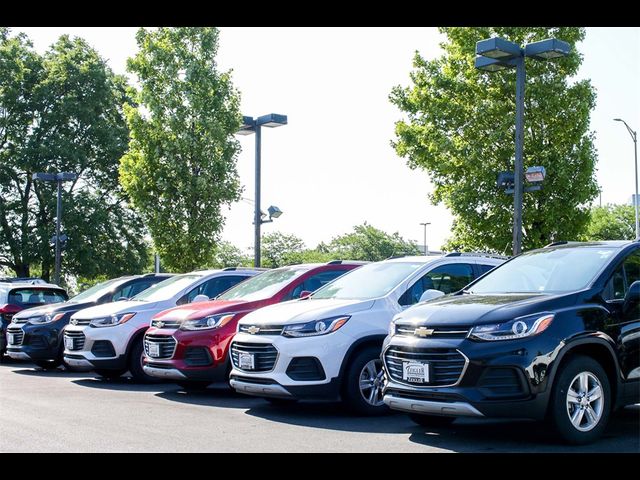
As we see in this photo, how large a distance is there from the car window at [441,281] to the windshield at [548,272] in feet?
3.77

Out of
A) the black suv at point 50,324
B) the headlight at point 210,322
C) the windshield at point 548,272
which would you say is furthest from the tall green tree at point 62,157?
the windshield at point 548,272

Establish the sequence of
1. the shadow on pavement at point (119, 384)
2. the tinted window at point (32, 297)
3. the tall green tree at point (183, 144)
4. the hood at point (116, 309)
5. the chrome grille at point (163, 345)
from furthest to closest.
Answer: the tall green tree at point (183, 144), the tinted window at point (32, 297), the hood at point (116, 309), the shadow on pavement at point (119, 384), the chrome grille at point (163, 345)

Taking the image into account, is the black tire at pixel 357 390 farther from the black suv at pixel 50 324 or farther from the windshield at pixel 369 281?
the black suv at pixel 50 324

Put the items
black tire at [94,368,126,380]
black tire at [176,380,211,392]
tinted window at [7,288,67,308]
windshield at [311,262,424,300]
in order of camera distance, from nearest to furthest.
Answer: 1. windshield at [311,262,424,300]
2. black tire at [176,380,211,392]
3. black tire at [94,368,126,380]
4. tinted window at [7,288,67,308]

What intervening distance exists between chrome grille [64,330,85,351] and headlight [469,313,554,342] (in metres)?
8.39

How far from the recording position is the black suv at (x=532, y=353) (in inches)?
288

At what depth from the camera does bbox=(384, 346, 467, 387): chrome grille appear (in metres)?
7.47

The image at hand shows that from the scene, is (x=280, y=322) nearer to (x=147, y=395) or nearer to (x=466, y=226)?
(x=147, y=395)

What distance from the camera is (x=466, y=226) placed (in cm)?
3058

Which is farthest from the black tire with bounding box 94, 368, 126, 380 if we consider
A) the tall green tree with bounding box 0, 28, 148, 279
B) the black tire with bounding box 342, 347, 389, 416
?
the tall green tree with bounding box 0, 28, 148, 279

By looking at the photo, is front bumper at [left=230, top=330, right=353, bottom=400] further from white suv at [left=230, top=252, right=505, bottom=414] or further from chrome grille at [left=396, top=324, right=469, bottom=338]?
chrome grille at [left=396, top=324, right=469, bottom=338]
